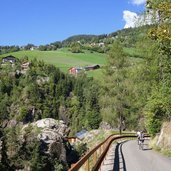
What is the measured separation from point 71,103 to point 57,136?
151 meters

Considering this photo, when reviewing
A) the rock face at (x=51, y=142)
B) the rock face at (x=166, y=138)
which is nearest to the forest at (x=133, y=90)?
the rock face at (x=51, y=142)

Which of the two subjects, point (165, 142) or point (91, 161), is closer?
point (91, 161)

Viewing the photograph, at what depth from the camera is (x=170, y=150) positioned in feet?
92.2

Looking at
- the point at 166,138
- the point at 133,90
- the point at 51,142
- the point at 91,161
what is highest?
the point at 91,161

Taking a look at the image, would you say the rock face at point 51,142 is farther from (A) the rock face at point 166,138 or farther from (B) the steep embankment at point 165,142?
(A) the rock face at point 166,138

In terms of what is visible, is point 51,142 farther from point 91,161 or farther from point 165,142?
point 91,161

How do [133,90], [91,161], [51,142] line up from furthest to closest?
[133,90] < [51,142] < [91,161]

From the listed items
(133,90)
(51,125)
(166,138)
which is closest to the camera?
(166,138)

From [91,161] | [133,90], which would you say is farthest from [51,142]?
[91,161]

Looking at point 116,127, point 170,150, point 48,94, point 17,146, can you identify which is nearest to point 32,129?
point 17,146

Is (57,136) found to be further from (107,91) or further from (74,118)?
(74,118)

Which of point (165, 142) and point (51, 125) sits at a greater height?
point (165, 142)

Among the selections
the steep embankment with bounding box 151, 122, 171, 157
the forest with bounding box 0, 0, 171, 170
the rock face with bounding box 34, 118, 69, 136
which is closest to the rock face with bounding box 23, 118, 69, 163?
the forest with bounding box 0, 0, 171, 170

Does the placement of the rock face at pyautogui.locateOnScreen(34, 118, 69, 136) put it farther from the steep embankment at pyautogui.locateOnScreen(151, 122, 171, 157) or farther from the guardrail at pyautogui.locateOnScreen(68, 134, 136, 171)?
the guardrail at pyautogui.locateOnScreen(68, 134, 136, 171)
